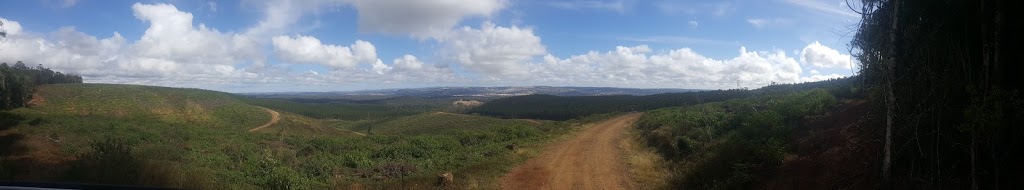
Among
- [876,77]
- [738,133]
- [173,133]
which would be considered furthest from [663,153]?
[173,133]

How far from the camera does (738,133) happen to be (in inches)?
693

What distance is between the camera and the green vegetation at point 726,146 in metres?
12.0

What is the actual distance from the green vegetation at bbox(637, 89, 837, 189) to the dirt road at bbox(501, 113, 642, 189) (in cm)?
178

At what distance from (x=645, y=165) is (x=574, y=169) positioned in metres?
2.55

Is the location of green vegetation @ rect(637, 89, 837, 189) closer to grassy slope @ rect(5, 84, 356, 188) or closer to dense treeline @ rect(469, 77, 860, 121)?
grassy slope @ rect(5, 84, 356, 188)

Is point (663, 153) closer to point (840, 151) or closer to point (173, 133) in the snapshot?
point (840, 151)

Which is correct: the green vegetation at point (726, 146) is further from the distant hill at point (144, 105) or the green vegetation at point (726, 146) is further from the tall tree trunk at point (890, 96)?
the distant hill at point (144, 105)

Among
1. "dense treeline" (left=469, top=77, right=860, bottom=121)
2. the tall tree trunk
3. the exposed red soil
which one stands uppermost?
the tall tree trunk

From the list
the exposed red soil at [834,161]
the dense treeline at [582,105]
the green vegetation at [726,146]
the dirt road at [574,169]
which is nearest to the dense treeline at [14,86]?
the dirt road at [574,169]

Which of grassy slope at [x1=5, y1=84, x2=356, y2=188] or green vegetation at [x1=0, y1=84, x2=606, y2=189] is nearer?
green vegetation at [x1=0, y1=84, x2=606, y2=189]

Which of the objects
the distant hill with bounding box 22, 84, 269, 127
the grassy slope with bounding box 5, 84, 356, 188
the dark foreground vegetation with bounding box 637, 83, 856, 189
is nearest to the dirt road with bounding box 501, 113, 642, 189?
the dark foreground vegetation with bounding box 637, 83, 856, 189

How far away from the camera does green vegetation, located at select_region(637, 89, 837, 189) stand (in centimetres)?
1198

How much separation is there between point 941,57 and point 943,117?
87cm

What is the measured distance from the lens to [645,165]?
56.5 feet
